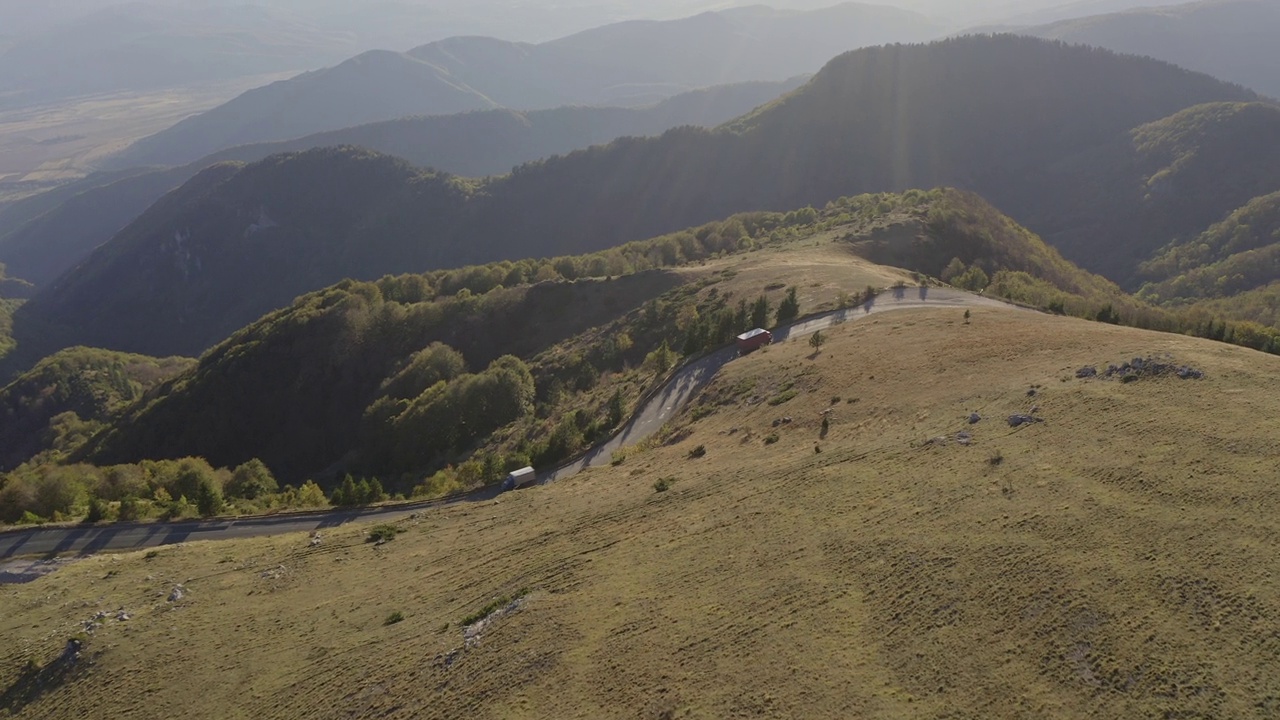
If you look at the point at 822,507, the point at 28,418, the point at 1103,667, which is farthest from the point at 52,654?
the point at 28,418

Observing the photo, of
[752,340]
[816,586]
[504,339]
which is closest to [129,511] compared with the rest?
[816,586]

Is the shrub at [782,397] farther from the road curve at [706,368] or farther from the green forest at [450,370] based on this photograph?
the green forest at [450,370]

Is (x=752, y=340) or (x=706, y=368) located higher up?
(x=752, y=340)

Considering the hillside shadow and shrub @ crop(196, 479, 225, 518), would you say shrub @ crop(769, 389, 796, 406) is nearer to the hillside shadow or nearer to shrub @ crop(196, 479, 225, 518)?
the hillside shadow

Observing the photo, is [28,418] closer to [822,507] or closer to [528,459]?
[528,459]

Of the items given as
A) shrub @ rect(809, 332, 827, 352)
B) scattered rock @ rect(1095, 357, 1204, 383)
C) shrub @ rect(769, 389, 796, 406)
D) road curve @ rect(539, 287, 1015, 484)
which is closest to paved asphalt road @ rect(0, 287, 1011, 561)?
road curve @ rect(539, 287, 1015, 484)

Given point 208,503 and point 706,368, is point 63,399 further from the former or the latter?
point 706,368

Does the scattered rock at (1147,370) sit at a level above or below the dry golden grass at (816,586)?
above

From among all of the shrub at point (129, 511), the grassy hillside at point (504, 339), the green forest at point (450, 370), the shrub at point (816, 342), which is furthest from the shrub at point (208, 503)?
the shrub at point (816, 342)
